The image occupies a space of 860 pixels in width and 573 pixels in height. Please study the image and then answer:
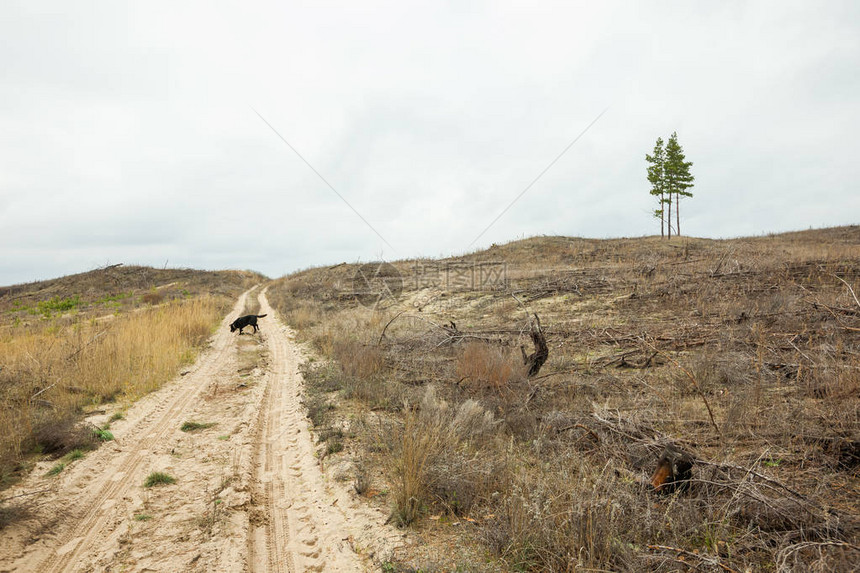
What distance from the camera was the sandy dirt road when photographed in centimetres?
316

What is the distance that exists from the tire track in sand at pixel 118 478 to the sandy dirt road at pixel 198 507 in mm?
13

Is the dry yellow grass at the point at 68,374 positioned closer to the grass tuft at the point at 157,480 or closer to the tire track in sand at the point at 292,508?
the grass tuft at the point at 157,480

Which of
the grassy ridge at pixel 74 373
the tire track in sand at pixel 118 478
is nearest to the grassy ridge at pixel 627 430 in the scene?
the tire track in sand at pixel 118 478

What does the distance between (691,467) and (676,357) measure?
4656mm

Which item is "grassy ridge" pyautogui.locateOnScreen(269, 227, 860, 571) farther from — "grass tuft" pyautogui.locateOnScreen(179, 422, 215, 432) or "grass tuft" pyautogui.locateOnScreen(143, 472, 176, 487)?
"grass tuft" pyautogui.locateOnScreen(143, 472, 176, 487)

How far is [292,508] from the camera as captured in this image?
13.0 feet

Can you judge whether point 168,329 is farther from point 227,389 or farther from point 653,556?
point 653,556

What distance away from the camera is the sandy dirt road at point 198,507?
124 inches

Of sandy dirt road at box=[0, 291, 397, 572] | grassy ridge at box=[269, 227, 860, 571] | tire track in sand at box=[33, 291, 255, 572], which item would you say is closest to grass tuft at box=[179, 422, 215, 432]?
sandy dirt road at box=[0, 291, 397, 572]

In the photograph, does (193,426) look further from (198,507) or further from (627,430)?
(627,430)

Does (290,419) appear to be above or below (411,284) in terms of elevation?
below

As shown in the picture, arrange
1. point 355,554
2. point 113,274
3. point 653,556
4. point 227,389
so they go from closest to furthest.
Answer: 1. point 653,556
2. point 355,554
3. point 227,389
4. point 113,274

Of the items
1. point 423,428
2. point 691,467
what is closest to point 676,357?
point 691,467

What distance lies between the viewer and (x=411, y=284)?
75.6 feet
